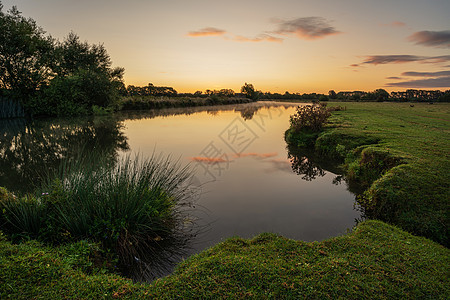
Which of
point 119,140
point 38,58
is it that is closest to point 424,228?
point 119,140

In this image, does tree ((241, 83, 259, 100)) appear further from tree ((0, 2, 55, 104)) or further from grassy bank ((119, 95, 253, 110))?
tree ((0, 2, 55, 104))

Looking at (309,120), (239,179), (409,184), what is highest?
(309,120)

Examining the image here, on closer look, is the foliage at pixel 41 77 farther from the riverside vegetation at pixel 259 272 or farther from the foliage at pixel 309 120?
the riverside vegetation at pixel 259 272

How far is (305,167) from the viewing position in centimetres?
1216

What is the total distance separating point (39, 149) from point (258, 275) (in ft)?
54.1

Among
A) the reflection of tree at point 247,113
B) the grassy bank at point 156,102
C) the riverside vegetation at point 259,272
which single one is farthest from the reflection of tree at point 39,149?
the grassy bank at point 156,102

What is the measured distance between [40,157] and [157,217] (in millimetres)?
11206

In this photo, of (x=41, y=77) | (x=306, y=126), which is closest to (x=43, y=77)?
(x=41, y=77)

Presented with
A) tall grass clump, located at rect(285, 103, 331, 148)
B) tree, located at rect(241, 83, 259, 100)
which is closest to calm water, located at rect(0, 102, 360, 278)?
tall grass clump, located at rect(285, 103, 331, 148)

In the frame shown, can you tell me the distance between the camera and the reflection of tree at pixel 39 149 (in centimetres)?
970

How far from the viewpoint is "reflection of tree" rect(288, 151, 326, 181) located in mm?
10961

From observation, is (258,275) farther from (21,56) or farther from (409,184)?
(21,56)

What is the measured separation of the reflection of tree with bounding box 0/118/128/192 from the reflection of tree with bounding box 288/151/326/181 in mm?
8530

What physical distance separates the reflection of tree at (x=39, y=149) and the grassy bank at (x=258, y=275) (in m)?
3.26
